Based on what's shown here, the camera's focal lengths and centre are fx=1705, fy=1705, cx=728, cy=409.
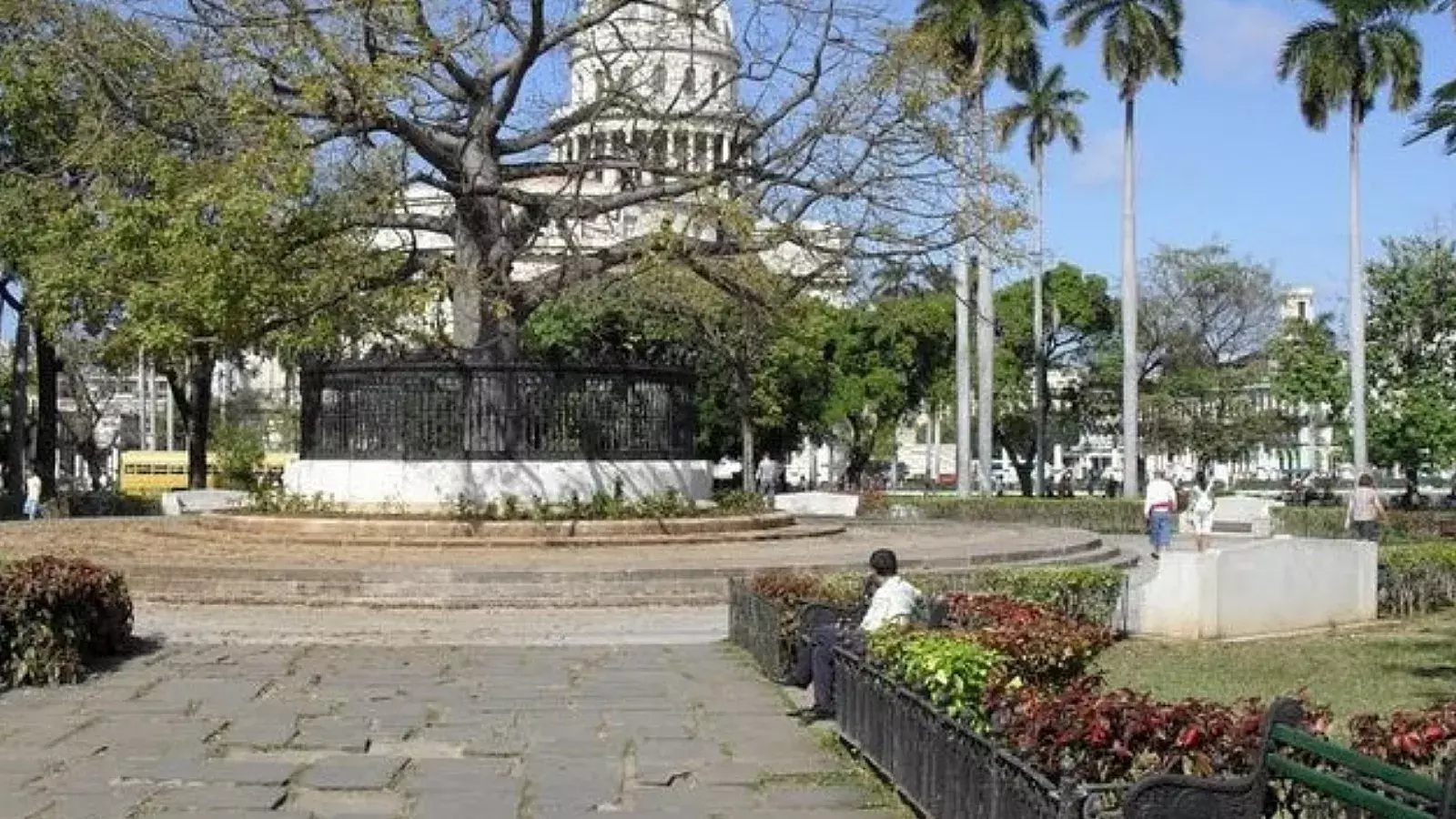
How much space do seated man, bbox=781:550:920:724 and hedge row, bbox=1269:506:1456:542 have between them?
22775mm

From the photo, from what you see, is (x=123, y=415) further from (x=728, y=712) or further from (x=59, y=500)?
(x=728, y=712)

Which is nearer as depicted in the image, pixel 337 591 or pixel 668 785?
pixel 668 785

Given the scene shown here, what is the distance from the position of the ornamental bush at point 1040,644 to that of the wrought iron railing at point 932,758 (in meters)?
0.63

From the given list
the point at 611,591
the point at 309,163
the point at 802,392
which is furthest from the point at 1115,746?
the point at 802,392

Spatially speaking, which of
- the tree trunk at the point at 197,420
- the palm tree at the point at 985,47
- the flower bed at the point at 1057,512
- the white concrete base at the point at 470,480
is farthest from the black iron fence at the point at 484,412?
the palm tree at the point at 985,47

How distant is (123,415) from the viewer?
9562cm

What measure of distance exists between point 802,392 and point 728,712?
49.8 meters

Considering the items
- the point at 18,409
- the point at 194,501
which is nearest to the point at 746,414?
the point at 194,501

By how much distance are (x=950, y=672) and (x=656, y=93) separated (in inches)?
721

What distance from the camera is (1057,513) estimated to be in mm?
38719

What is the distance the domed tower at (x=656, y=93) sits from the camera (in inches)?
952

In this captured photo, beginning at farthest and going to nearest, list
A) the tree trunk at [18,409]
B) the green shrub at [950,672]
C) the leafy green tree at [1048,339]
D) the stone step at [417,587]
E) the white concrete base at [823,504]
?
the leafy green tree at [1048,339] < the tree trunk at [18,409] < the white concrete base at [823,504] < the stone step at [417,587] < the green shrub at [950,672]

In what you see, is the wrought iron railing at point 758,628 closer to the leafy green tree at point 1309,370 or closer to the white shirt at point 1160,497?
the white shirt at point 1160,497

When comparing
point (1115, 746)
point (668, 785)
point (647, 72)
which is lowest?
point (668, 785)
